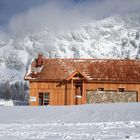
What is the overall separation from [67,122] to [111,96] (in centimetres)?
1888

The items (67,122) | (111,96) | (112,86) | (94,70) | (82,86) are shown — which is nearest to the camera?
(67,122)

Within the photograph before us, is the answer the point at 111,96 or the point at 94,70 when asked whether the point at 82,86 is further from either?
the point at 111,96

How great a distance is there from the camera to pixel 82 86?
37.2 meters

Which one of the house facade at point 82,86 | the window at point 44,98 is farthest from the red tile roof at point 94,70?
the window at point 44,98

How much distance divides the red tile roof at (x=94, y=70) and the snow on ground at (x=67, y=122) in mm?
13741

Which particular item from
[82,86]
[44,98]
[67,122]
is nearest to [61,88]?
[44,98]

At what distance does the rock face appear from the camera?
36.6m

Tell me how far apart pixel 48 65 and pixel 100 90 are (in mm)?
6224

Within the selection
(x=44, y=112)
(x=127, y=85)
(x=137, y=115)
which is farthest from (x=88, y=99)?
(x=137, y=115)

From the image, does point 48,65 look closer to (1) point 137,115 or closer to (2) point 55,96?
(2) point 55,96

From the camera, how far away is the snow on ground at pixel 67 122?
13.4 meters

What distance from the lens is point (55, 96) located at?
122ft

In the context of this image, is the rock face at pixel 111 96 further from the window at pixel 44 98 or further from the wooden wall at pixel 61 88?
the window at pixel 44 98

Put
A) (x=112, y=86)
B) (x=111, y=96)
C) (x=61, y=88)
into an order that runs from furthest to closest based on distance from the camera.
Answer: (x=112, y=86) → (x=61, y=88) → (x=111, y=96)
